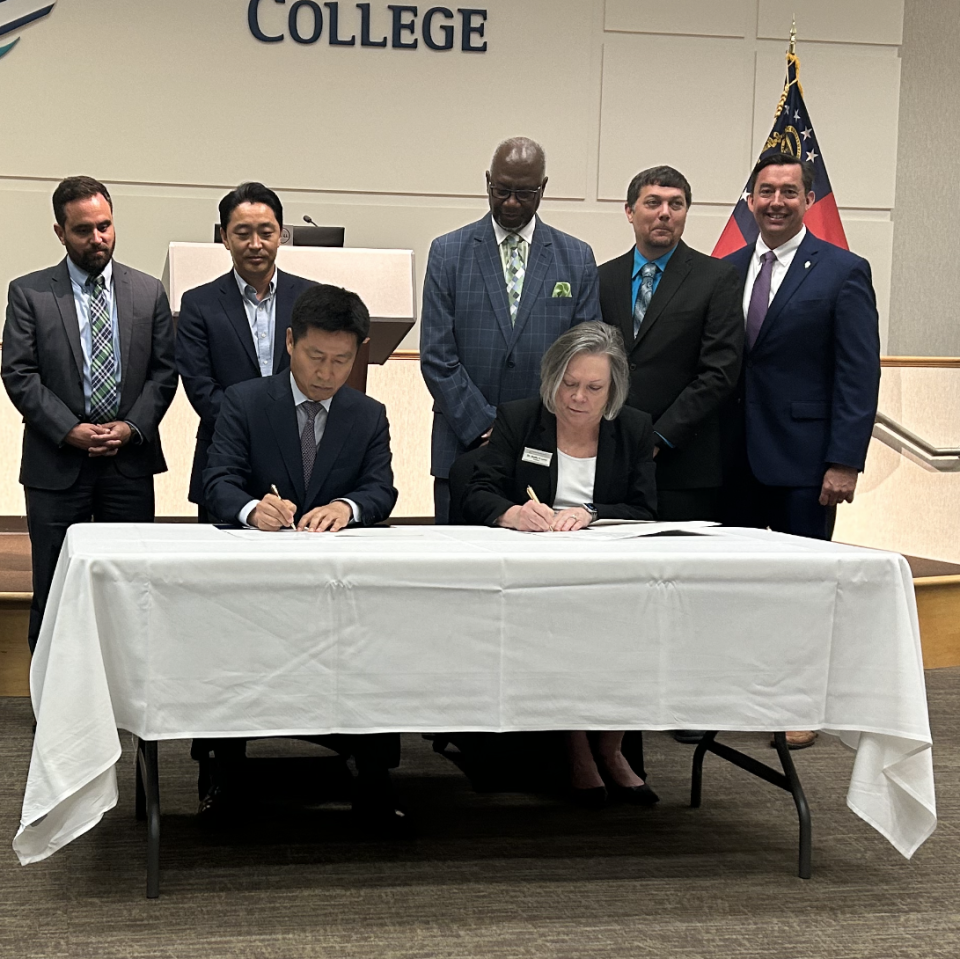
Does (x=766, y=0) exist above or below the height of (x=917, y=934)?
above

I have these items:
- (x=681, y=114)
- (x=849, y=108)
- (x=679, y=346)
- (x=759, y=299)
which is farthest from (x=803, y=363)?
(x=849, y=108)

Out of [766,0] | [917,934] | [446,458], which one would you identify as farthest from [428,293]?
[766,0]

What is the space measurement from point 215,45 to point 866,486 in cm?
398

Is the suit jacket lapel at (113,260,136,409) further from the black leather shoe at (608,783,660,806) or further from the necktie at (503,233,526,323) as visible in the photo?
the black leather shoe at (608,783,660,806)

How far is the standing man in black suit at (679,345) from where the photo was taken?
3375mm

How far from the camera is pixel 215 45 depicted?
20.8ft

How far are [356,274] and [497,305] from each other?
1.70 ft

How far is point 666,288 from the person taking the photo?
3457mm

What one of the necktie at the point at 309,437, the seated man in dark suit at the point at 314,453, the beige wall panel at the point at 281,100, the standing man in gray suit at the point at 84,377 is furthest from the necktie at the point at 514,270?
the beige wall panel at the point at 281,100

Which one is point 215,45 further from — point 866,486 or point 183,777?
point 183,777

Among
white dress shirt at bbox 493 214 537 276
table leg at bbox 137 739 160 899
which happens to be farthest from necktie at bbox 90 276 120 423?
table leg at bbox 137 739 160 899

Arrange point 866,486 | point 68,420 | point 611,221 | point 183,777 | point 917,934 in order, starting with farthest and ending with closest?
point 611,221
point 866,486
point 68,420
point 183,777
point 917,934

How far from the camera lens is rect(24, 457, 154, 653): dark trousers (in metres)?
3.47

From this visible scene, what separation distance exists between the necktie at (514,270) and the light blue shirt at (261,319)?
67 centimetres
